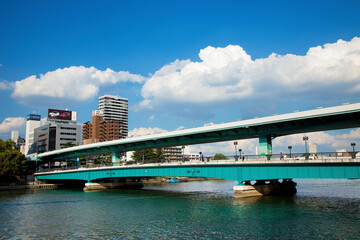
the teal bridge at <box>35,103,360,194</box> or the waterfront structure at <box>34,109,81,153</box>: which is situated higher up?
the waterfront structure at <box>34,109,81,153</box>

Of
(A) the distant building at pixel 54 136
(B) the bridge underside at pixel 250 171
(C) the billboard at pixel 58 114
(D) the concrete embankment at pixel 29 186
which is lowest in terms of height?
(D) the concrete embankment at pixel 29 186

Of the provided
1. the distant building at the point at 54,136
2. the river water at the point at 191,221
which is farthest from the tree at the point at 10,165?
the distant building at the point at 54,136

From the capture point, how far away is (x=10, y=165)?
95062 mm

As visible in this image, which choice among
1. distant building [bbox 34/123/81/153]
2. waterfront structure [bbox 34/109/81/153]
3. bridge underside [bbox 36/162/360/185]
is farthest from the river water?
distant building [bbox 34/123/81/153]

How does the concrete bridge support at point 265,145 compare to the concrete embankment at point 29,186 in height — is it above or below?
above

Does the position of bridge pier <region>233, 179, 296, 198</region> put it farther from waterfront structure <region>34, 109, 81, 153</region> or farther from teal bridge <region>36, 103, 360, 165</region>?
waterfront structure <region>34, 109, 81, 153</region>

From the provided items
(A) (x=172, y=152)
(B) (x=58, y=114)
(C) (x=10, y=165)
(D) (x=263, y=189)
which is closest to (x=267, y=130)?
(D) (x=263, y=189)

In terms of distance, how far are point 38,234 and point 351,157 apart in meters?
37.9

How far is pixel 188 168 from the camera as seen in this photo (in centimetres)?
6169

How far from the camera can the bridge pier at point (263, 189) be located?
53.4 metres

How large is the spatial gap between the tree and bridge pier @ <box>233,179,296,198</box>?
70.6 meters

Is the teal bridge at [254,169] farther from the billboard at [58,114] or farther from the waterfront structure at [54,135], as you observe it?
the billboard at [58,114]

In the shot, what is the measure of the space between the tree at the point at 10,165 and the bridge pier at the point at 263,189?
70.6 m

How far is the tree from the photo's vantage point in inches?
3688
